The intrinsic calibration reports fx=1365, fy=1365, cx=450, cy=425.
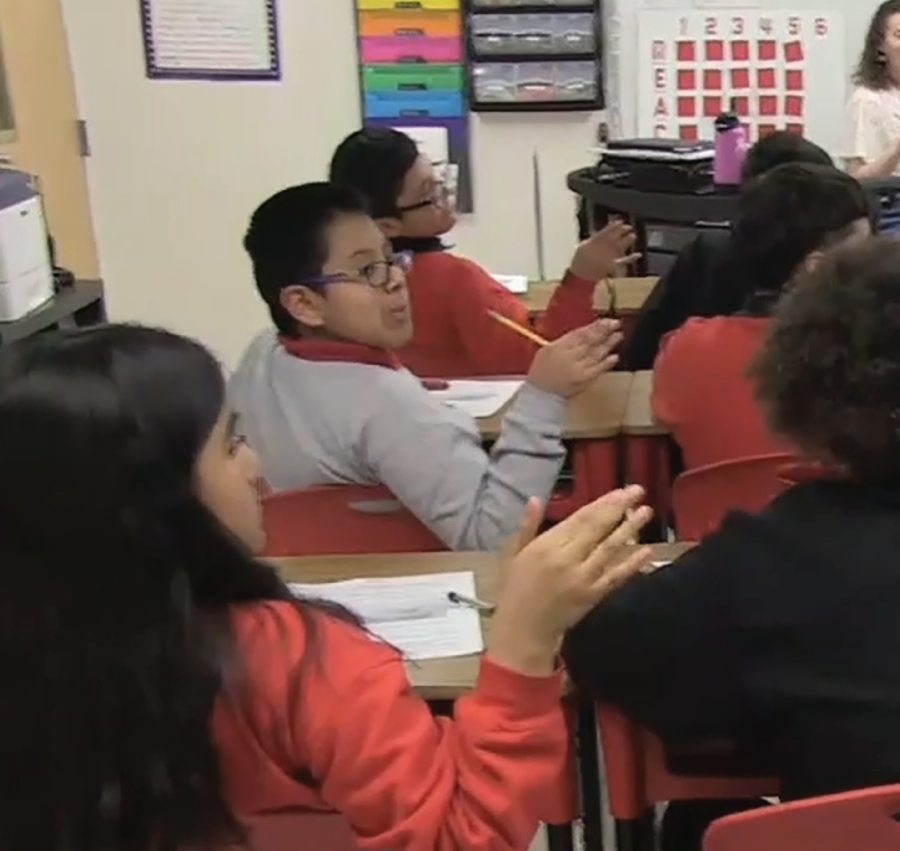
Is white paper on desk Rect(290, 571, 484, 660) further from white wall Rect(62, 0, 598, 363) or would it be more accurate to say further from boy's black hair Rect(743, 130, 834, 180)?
white wall Rect(62, 0, 598, 363)

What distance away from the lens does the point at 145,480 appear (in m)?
0.98

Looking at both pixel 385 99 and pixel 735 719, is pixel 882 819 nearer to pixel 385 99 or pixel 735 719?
pixel 735 719

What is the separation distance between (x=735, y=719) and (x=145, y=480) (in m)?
0.63

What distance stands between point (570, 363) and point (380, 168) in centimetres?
121

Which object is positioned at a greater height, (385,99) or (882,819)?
(385,99)

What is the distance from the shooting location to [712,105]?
4.95 m

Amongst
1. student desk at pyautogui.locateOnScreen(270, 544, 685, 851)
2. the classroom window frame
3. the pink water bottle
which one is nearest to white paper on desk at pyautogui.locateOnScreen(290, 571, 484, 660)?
student desk at pyautogui.locateOnScreen(270, 544, 685, 851)

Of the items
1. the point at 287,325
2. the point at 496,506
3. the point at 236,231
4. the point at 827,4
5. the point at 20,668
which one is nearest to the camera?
the point at 20,668

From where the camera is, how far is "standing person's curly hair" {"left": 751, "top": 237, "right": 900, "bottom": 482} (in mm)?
1302

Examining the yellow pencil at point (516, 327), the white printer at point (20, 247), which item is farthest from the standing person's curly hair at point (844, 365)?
the white printer at point (20, 247)

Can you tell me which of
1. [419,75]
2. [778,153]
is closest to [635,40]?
[419,75]

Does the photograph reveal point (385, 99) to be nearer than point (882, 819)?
No

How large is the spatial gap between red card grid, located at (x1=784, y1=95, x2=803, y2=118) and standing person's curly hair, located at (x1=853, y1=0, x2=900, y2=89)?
0.84 feet

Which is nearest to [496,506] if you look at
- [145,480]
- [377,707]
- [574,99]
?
[377,707]
